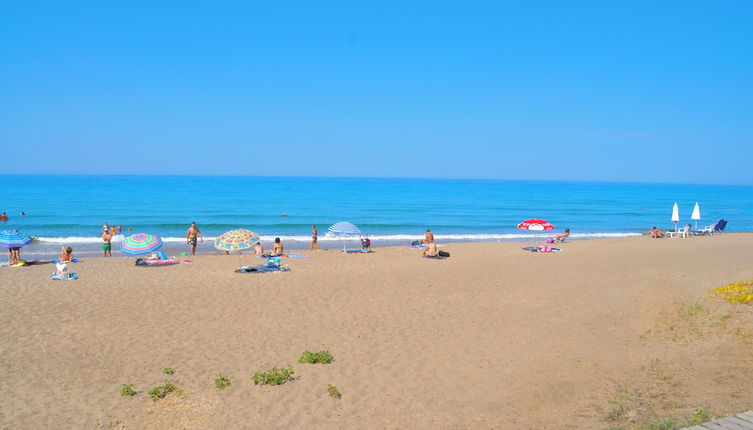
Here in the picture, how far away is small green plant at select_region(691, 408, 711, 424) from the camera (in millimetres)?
5854

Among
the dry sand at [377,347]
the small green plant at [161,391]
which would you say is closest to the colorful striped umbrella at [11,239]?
the dry sand at [377,347]

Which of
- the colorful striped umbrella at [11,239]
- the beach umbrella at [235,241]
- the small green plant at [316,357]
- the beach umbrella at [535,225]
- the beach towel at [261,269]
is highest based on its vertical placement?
the beach umbrella at [535,225]

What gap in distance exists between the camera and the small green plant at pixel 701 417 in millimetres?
5854

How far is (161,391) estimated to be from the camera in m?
8.24

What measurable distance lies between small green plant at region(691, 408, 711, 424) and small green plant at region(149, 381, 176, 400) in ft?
22.2

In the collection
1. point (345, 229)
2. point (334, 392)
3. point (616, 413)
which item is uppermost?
point (345, 229)

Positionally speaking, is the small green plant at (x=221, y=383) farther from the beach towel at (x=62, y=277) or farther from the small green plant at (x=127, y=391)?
the beach towel at (x=62, y=277)

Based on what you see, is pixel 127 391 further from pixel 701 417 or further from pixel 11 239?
pixel 11 239

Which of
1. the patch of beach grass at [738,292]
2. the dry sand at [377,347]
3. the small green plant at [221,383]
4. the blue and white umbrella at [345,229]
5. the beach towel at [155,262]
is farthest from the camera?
the blue and white umbrella at [345,229]

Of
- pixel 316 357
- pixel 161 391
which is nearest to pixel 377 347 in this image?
pixel 316 357

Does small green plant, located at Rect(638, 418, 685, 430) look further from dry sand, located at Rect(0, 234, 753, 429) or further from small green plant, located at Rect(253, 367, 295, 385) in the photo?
small green plant, located at Rect(253, 367, 295, 385)

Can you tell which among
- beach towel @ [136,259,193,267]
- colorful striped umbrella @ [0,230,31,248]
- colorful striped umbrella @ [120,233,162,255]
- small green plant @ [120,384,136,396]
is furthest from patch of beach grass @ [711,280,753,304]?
colorful striped umbrella @ [0,230,31,248]

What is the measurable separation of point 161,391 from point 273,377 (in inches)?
63.7

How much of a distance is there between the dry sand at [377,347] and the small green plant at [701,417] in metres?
0.25
